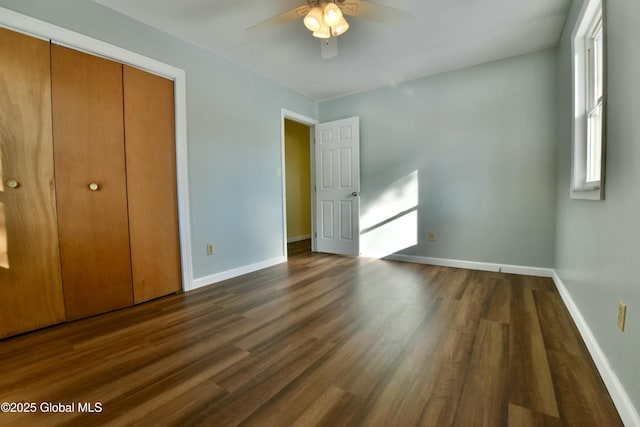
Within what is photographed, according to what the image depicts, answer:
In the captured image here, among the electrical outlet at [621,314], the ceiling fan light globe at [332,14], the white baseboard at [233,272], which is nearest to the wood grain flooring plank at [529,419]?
the electrical outlet at [621,314]

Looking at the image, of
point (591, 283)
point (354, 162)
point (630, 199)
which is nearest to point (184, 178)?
point (354, 162)

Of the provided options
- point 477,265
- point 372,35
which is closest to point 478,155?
point 477,265

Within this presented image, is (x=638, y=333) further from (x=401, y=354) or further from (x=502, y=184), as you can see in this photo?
(x=502, y=184)

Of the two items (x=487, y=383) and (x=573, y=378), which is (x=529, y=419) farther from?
(x=573, y=378)

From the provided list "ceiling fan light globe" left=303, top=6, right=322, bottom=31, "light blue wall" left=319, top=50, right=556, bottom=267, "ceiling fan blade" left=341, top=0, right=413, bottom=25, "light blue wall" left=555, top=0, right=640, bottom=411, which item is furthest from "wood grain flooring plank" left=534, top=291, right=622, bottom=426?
"ceiling fan light globe" left=303, top=6, right=322, bottom=31

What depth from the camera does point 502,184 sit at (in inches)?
122

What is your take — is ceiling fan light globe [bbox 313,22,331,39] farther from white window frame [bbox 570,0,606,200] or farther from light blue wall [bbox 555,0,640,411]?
white window frame [bbox 570,0,606,200]

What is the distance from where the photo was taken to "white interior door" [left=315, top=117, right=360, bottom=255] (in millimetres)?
4059

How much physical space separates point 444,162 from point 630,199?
7.90 feet

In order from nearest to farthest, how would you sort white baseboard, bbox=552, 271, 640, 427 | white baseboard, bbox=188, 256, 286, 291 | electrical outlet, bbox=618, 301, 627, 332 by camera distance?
1. white baseboard, bbox=552, 271, 640, 427
2. electrical outlet, bbox=618, 301, 627, 332
3. white baseboard, bbox=188, 256, 286, 291

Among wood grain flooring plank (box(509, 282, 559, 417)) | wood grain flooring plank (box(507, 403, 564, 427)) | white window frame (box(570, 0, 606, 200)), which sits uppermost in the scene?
white window frame (box(570, 0, 606, 200))

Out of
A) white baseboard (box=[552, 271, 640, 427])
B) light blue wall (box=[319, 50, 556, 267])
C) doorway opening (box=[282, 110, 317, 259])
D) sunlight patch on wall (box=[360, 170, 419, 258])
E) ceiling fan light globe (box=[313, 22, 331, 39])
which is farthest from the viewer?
doorway opening (box=[282, 110, 317, 259])

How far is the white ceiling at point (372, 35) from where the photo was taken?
7.03ft

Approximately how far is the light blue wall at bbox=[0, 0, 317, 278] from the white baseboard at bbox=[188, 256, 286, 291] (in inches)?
2.0
